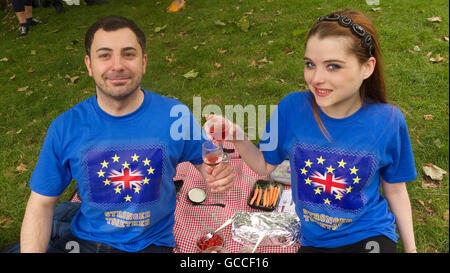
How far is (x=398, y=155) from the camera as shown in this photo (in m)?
2.36

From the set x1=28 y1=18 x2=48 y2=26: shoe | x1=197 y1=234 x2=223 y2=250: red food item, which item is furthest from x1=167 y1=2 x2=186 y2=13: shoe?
x1=197 y1=234 x2=223 y2=250: red food item

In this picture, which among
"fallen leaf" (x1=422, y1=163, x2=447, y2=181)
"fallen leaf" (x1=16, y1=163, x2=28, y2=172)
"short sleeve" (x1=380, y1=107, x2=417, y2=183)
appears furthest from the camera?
"fallen leaf" (x1=16, y1=163, x2=28, y2=172)

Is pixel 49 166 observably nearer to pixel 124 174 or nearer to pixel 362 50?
pixel 124 174

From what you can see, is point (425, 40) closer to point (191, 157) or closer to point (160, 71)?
point (160, 71)

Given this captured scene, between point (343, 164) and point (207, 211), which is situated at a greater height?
point (343, 164)

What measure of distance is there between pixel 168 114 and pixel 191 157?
449 millimetres

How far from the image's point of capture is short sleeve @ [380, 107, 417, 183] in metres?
2.32

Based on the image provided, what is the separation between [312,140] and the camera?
95.1 inches

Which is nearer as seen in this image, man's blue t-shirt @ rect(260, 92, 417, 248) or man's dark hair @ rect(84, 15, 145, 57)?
man's blue t-shirt @ rect(260, 92, 417, 248)

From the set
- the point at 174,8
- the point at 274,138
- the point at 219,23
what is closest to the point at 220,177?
the point at 274,138

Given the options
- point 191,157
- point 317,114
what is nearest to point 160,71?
point 191,157

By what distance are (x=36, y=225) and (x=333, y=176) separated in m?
Answer: 2.27

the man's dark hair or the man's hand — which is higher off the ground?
the man's dark hair

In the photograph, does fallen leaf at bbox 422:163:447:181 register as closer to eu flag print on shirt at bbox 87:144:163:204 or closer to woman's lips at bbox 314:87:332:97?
woman's lips at bbox 314:87:332:97
